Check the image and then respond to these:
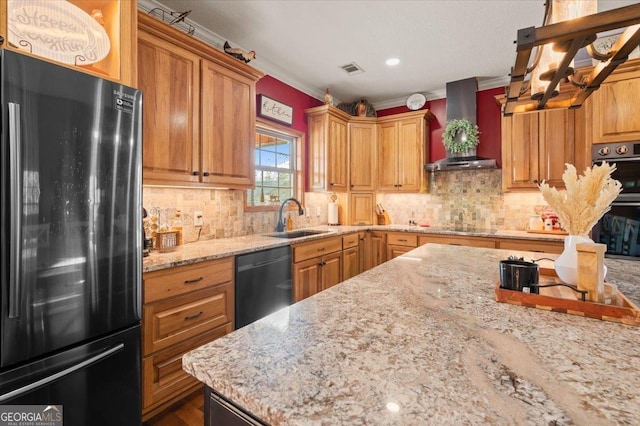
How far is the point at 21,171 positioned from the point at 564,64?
75.1 inches

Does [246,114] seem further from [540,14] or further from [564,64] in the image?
[540,14]

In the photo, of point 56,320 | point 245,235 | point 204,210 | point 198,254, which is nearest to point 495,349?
point 56,320

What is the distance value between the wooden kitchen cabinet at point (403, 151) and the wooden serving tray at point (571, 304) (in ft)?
10.5

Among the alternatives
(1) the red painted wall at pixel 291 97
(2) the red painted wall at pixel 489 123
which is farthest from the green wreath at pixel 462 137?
(1) the red painted wall at pixel 291 97

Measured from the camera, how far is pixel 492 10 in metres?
2.45

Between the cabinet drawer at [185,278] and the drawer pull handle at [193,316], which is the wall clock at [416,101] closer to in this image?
the cabinet drawer at [185,278]

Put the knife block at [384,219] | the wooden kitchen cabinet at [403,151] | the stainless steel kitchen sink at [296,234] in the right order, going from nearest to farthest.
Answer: the stainless steel kitchen sink at [296,234]
the wooden kitchen cabinet at [403,151]
the knife block at [384,219]

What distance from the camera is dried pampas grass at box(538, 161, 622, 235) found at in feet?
3.34

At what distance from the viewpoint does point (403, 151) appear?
13.9 feet

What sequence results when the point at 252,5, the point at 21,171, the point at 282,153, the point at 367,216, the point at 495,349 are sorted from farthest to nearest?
the point at 367,216, the point at 282,153, the point at 252,5, the point at 21,171, the point at 495,349

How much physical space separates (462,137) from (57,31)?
384 cm

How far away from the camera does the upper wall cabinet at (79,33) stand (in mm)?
1344

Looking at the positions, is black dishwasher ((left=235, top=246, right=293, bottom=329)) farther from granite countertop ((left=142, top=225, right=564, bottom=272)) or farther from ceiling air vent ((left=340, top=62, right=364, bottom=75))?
ceiling air vent ((left=340, top=62, right=364, bottom=75))

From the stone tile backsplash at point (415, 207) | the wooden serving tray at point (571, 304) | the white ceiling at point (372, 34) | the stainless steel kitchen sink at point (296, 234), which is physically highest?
the white ceiling at point (372, 34)
